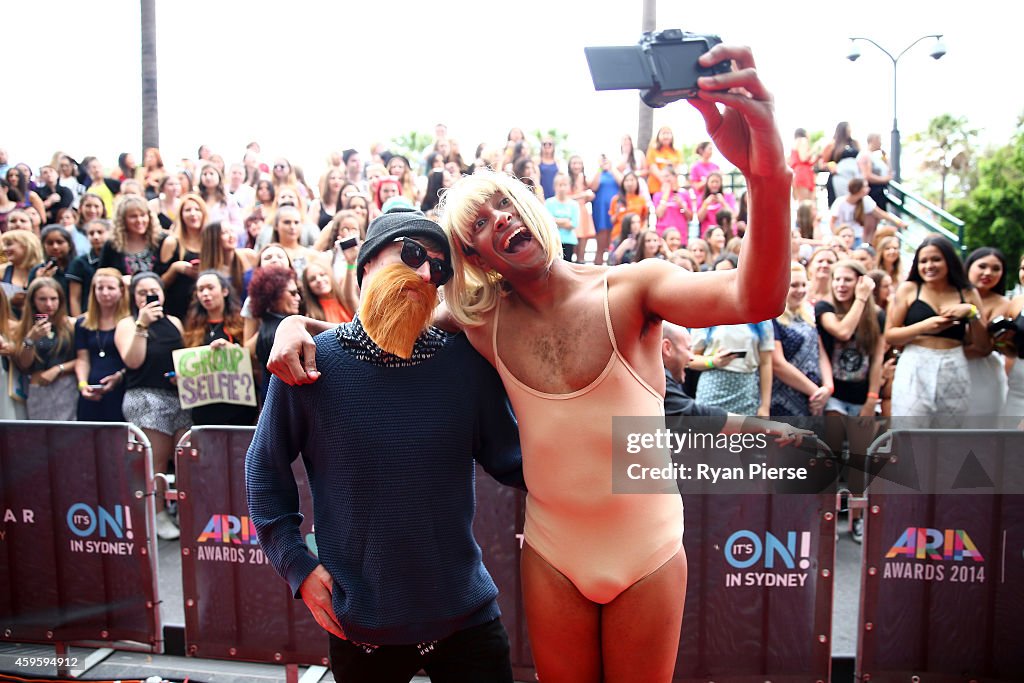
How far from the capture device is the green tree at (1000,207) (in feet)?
85.2

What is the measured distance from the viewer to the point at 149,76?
551 inches

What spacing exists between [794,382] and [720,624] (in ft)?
8.35

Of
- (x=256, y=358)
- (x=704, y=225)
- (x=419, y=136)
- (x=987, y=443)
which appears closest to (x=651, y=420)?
(x=987, y=443)

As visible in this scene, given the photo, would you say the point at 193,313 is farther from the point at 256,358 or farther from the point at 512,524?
the point at 512,524

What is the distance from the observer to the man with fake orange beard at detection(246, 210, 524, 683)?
6.63 ft

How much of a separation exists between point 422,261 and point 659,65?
2.50 ft

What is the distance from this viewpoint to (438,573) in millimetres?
2057

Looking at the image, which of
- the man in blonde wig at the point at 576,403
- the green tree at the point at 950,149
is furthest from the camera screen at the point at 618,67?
the green tree at the point at 950,149

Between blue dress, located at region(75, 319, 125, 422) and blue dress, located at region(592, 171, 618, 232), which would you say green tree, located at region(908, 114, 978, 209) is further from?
blue dress, located at region(75, 319, 125, 422)

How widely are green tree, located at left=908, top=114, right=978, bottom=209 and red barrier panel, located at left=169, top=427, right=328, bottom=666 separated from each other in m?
53.4

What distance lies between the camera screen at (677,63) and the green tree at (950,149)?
5411 cm

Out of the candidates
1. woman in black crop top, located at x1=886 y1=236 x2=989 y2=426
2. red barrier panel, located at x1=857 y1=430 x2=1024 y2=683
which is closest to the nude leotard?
red barrier panel, located at x1=857 y1=430 x2=1024 y2=683

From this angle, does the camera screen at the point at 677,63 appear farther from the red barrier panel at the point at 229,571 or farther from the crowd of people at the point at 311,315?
the crowd of people at the point at 311,315

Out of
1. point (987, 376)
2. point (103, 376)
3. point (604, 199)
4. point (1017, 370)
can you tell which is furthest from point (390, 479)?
point (604, 199)
